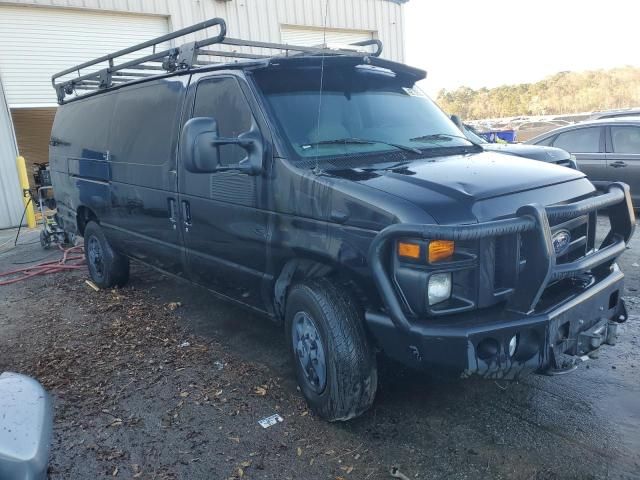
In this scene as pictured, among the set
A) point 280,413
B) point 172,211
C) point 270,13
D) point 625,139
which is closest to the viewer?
point 280,413

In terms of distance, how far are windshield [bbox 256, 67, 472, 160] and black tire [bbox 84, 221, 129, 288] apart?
326cm

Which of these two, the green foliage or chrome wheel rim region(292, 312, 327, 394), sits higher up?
the green foliage

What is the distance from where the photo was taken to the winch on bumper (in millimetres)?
2539

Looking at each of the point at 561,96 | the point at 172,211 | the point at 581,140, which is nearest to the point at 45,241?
the point at 172,211

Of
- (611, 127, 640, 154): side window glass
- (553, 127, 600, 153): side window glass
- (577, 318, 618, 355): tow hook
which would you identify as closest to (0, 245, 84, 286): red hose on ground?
(577, 318, 618, 355): tow hook

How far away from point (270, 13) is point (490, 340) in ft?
41.7

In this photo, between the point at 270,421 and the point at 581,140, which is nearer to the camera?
the point at 270,421

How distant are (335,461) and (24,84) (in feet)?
37.2

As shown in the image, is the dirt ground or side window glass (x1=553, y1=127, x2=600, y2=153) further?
side window glass (x1=553, y1=127, x2=600, y2=153)

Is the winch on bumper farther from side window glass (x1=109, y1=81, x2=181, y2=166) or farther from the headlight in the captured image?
side window glass (x1=109, y1=81, x2=181, y2=166)

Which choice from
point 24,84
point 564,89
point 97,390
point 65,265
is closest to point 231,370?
point 97,390

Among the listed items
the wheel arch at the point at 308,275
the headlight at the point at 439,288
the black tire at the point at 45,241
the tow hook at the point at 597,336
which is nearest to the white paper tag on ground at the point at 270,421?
the wheel arch at the point at 308,275

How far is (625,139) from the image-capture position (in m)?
8.67

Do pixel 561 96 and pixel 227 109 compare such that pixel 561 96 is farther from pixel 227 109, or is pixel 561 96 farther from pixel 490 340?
pixel 490 340
